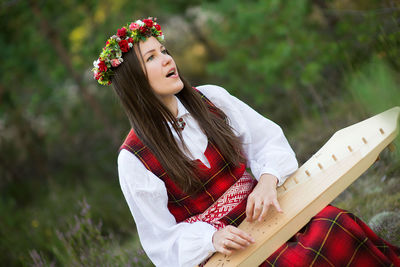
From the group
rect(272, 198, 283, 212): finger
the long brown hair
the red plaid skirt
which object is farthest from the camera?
the long brown hair

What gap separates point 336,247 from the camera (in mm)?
1595

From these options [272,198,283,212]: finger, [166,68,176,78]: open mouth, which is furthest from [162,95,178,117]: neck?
[272,198,283,212]: finger

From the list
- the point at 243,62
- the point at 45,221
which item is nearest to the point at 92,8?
the point at 243,62

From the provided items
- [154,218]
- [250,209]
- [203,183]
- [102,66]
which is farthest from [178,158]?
[102,66]

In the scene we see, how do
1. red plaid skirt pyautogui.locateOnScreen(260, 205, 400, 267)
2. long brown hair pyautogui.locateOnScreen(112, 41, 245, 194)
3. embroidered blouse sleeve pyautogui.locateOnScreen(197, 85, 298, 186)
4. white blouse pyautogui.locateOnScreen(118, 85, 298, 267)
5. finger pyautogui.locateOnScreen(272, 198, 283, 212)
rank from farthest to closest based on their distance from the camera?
1. embroidered blouse sleeve pyautogui.locateOnScreen(197, 85, 298, 186)
2. long brown hair pyautogui.locateOnScreen(112, 41, 245, 194)
3. white blouse pyautogui.locateOnScreen(118, 85, 298, 267)
4. finger pyautogui.locateOnScreen(272, 198, 283, 212)
5. red plaid skirt pyautogui.locateOnScreen(260, 205, 400, 267)

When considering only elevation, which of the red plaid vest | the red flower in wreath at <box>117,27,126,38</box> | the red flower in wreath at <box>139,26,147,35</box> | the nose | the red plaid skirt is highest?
the red flower in wreath at <box>117,27,126,38</box>

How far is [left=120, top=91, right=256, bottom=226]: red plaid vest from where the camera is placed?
193 centimetres

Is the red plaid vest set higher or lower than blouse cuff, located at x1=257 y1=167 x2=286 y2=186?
higher

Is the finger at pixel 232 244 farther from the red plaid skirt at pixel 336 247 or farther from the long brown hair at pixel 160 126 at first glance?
the long brown hair at pixel 160 126

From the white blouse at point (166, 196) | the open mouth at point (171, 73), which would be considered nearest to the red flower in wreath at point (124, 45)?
the open mouth at point (171, 73)

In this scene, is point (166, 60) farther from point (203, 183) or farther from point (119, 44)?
point (203, 183)

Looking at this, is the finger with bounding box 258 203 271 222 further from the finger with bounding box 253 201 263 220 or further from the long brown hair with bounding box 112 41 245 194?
the long brown hair with bounding box 112 41 245 194

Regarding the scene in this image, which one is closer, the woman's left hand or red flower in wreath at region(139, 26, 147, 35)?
the woman's left hand

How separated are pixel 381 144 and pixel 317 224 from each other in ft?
1.43
